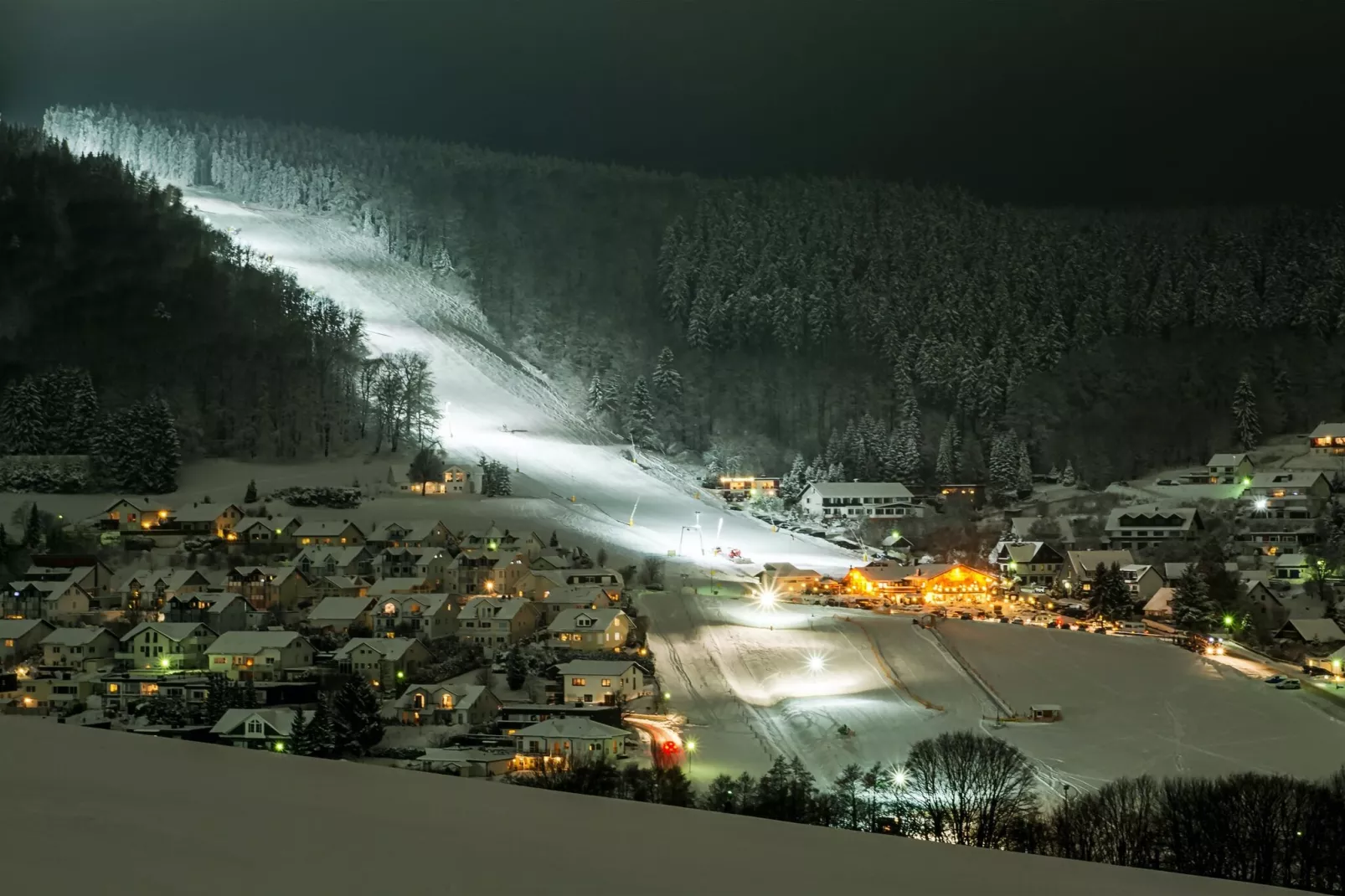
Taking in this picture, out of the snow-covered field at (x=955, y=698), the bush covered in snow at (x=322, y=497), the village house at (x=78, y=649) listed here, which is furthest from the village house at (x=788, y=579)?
the village house at (x=78, y=649)

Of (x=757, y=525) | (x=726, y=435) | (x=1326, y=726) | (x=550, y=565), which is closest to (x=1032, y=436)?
(x=726, y=435)

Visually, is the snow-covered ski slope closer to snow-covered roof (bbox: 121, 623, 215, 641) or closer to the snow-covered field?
the snow-covered field

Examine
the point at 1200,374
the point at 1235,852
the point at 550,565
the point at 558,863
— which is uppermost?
the point at 1200,374

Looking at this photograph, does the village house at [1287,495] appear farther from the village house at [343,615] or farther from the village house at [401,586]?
the village house at [343,615]

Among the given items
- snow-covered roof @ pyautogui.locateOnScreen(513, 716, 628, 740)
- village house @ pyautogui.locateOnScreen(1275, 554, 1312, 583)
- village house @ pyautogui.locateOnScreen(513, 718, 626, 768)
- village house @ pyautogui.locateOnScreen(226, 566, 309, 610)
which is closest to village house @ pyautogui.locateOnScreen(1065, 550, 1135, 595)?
village house @ pyautogui.locateOnScreen(1275, 554, 1312, 583)

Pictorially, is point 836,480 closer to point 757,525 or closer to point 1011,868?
point 757,525

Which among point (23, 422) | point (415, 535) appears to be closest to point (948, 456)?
point (415, 535)

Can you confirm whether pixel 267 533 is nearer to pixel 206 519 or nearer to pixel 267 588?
pixel 206 519
